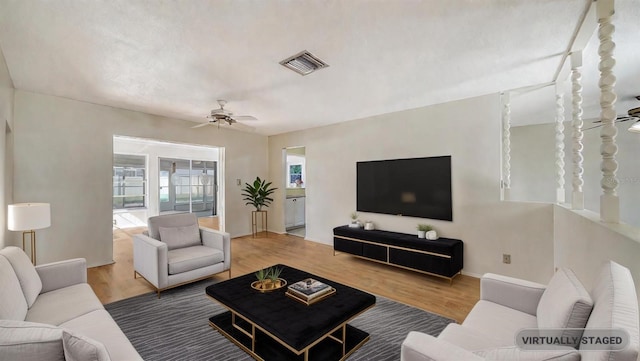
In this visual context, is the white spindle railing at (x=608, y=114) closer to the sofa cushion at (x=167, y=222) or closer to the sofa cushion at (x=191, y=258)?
the sofa cushion at (x=191, y=258)

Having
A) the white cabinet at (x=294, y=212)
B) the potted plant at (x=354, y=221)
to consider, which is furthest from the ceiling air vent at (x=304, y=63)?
the white cabinet at (x=294, y=212)

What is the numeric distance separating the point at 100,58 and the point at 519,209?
16.7ft

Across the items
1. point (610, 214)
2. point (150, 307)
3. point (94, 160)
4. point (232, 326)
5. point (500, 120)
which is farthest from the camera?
point (94, 160)

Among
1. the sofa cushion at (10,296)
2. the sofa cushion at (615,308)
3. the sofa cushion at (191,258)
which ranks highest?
the sofa cushion at (615,308)

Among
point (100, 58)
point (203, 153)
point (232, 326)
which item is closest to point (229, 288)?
point (232, 326)

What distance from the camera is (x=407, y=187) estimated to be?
4.33 meters

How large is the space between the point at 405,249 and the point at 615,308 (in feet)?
9.47

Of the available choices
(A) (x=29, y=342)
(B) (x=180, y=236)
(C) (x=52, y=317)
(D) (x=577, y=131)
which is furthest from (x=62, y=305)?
(D) (x=577, y=131)

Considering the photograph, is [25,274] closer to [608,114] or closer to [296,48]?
[296,48]

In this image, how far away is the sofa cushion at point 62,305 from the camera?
1.79 metres

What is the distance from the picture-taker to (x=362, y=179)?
16.2 ft

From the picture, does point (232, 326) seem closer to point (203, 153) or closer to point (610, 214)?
point (610, 214)

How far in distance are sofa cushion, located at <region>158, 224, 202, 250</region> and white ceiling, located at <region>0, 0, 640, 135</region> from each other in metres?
1.89

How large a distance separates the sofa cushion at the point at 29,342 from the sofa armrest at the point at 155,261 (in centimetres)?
196
